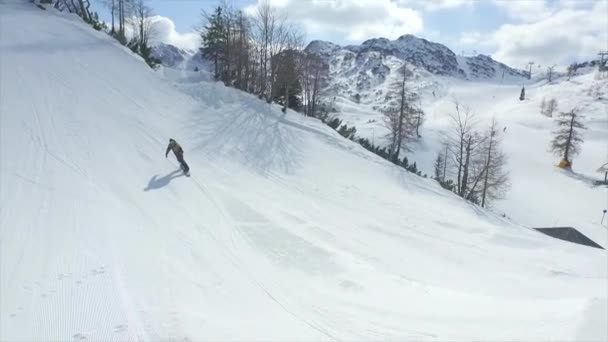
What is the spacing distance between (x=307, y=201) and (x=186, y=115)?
9.15m

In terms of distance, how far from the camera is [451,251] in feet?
36.6

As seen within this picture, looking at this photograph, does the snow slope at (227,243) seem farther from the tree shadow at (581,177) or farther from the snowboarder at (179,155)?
the tree shadow at (581,177)

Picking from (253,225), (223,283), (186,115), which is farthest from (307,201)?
(186,115)

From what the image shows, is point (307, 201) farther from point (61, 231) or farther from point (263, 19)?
point (263, 19)

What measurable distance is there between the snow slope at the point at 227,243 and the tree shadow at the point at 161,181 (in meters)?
0.06

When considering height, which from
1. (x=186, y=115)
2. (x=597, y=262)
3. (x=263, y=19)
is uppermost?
(x=263, y=19)

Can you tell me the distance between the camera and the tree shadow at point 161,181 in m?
11.4

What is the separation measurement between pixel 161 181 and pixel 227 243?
13.8ft

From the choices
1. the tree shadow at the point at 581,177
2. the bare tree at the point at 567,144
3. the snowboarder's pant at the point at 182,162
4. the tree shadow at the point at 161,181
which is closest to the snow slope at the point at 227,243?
the tree shadow at the point at 161,181

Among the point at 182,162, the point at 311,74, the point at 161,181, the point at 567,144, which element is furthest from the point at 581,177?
the point at 161,181

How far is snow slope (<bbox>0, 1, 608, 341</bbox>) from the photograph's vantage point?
6082 mm

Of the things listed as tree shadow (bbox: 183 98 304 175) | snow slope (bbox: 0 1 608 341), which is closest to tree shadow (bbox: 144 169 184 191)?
snow slope (bbox: 0 1 608 341)

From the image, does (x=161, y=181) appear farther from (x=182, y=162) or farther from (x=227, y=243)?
(x=227, y=243)

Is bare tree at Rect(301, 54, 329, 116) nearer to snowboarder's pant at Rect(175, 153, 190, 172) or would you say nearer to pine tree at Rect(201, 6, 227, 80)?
pine tree at Rect(201, 6, 227, 80)
